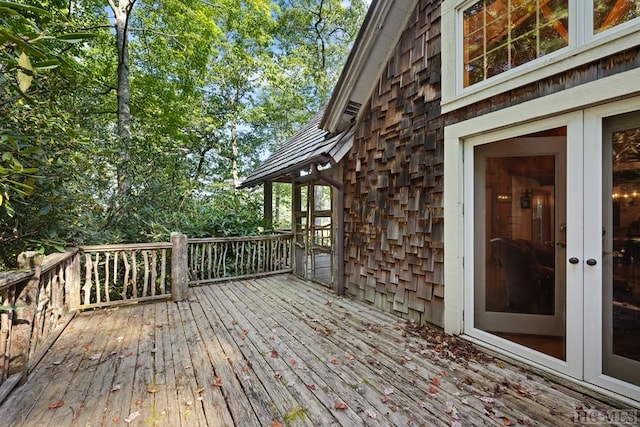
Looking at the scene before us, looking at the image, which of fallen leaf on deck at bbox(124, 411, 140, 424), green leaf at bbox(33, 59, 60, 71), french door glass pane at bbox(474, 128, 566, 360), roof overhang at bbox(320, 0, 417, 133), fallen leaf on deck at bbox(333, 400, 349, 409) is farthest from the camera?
roof overhang at bbox(320, 0, 417, 133)

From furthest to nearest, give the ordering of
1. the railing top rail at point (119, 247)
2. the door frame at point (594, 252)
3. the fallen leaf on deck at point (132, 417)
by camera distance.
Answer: the railing top rail at point (119, 247) → the door frame at point (594, 252) → the fallen leaf on deck at point (132, 417)

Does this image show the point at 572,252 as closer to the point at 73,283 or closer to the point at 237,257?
the point at 237,257

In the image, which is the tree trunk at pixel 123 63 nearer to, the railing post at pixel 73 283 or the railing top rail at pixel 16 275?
the railing post at pixel 73 283

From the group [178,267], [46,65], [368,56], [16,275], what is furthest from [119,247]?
[368,56]

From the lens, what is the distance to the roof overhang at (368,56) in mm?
3678

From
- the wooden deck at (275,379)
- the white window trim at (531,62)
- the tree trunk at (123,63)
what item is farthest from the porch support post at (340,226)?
the tree trunk at (123,63)

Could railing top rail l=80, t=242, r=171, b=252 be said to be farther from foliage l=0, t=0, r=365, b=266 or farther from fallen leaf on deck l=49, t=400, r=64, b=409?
fallen leaf on deck l=49, t=400, r=64, b=409

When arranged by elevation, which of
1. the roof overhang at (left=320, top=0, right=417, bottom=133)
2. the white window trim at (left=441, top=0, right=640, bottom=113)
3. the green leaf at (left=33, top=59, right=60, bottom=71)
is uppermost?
the roof overhang at (left=320, top=0, right=417, bottom=133)

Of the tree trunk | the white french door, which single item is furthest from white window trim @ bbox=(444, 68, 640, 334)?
the tree trunk

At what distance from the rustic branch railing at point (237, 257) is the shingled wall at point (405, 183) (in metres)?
2.45

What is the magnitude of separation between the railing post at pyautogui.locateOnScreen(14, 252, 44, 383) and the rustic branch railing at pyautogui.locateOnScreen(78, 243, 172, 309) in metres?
1.61

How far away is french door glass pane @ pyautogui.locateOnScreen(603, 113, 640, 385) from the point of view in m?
2.06

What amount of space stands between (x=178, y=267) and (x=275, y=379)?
2963 mm

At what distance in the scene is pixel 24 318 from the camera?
2357 mm
